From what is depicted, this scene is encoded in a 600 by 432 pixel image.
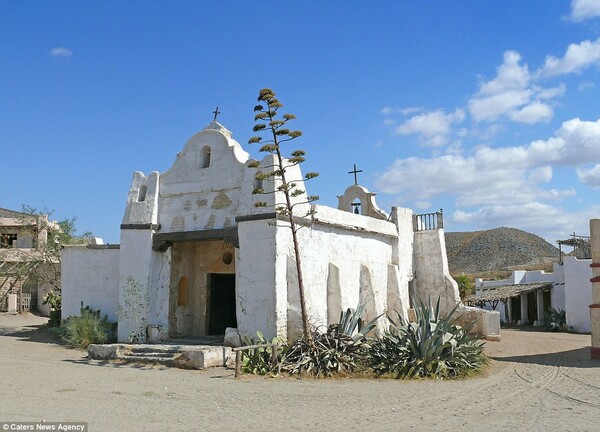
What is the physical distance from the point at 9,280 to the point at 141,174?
20299mm

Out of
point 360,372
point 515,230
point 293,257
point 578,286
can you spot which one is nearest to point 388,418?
point 360,372

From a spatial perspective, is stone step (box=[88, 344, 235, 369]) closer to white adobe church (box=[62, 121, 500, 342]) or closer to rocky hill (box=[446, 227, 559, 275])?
white adobe church (box=[62, 121, 500, 342])

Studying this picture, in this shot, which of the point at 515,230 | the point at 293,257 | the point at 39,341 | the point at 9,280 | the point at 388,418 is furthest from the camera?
the point at 515,230

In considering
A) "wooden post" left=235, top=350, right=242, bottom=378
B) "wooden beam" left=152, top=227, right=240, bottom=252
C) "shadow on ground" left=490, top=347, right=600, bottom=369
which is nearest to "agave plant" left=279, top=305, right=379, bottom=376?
"wooden post" left=235, top=350, right=242, bottom=378

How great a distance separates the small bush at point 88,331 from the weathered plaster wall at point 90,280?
880 millimetres

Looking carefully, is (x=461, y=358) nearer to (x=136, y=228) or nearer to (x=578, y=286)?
(x=136, y=228)

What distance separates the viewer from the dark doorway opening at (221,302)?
1858cm

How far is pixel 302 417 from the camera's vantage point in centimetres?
895

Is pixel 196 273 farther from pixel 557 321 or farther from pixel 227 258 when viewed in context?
pixel 557 321

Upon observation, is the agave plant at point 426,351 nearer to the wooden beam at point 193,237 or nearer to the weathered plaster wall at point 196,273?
the wooden beam at point 193,237

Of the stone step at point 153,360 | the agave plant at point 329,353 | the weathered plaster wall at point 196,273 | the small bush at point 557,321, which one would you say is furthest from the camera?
the small bush at point 557,321

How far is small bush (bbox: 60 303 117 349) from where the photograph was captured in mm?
17531

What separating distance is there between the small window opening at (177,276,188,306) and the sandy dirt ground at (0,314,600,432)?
3.62m

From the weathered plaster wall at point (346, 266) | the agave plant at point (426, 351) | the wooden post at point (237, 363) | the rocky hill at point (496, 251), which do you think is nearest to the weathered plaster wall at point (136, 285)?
the weathered plaster wall at point (346, 266)
